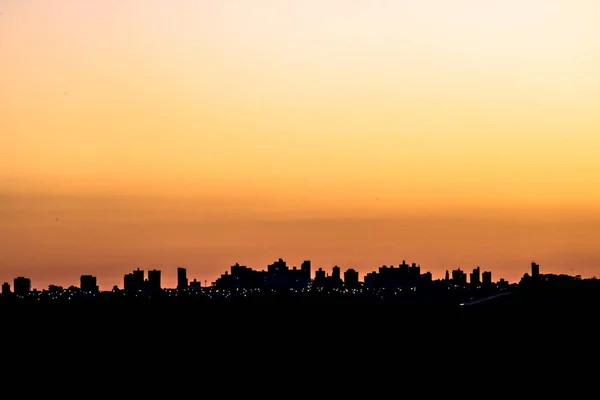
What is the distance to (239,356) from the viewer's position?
171 ft

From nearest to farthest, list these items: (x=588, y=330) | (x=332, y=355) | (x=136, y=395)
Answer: (x=136, y=395) → (x=332, y=355) → (x=588, y=330)

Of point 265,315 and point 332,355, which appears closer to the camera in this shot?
point 332,355

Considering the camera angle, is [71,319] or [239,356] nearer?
[239,356]

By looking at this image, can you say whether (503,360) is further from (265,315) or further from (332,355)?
(265,315)

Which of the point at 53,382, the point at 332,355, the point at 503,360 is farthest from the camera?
the point at 332,355

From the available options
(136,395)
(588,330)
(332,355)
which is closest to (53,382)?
(136,395)

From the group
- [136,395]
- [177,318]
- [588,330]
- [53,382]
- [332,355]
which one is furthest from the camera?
[177,318]

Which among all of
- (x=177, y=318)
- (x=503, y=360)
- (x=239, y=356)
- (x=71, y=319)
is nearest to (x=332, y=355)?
(x=239, y=356)

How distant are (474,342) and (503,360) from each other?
5.61 metres

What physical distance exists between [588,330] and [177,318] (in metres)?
33.2

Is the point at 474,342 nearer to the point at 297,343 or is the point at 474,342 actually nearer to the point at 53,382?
the point at 297,343

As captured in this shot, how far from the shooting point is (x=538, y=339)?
54.2 metres

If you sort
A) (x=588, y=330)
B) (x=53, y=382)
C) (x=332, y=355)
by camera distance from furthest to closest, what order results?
1. (x=588, y=330)
2. (x=332, y=355)
3. (x=53, y=382)

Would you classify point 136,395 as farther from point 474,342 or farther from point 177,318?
point 177,318
